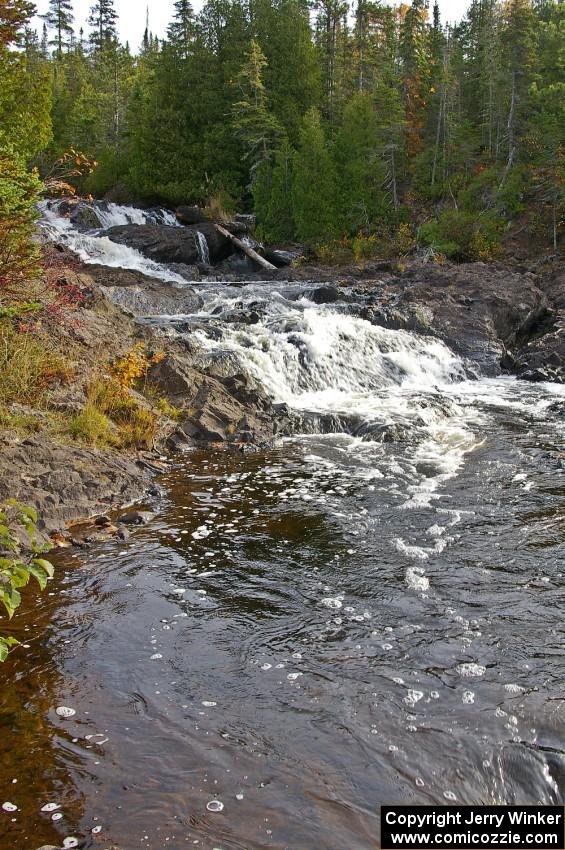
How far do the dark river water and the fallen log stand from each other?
1957cm

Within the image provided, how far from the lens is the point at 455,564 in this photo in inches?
256

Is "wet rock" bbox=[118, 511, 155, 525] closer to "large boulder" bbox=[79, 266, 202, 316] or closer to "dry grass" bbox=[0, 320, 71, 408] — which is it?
"dry grass" bbox=[0, 320, 71, 408]

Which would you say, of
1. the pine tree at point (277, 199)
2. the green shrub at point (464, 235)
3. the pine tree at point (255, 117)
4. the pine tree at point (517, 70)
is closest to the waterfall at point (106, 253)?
the pine tree at point (277, 199)

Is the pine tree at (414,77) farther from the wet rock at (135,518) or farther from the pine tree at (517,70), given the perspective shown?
the wet rock at (135,518)

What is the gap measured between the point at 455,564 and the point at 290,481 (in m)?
3.10

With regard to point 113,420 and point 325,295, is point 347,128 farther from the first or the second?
point 113,420

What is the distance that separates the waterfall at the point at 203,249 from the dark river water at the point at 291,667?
20205 mm

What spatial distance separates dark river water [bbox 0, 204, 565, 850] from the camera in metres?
3.61

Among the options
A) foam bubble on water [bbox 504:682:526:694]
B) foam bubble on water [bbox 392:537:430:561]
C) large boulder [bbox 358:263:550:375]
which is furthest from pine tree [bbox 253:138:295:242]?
foam bubble on water [bbox 504:682:526:694]

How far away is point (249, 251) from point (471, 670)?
24972mm

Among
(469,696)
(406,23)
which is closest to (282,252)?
(406,23)

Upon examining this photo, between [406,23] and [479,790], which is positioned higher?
[406,23]

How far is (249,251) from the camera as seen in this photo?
27.8m

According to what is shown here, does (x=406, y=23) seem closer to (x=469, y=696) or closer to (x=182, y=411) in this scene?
(x=182, y=411)
